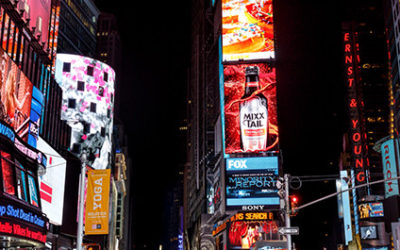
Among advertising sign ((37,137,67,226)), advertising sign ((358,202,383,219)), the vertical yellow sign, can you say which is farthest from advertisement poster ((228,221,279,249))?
advertising sign ((358,202,383,219))

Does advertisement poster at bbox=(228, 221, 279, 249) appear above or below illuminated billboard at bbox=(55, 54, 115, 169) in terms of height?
Result: below

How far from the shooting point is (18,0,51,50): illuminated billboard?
36719 mm

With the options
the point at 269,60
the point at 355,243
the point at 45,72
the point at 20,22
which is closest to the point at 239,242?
the point at 269,60

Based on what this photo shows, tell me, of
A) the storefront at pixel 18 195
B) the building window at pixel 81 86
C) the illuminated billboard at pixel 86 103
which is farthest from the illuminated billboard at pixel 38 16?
the building window at pixel 81 86

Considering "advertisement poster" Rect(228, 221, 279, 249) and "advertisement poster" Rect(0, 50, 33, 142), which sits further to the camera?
"advertisement poster" Rect(228, 221, 279, 249)

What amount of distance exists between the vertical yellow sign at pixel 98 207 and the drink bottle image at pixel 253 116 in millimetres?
18475

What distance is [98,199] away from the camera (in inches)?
1813

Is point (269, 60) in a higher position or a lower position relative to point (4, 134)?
higher

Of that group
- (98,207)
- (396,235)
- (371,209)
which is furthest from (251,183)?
(371,209)

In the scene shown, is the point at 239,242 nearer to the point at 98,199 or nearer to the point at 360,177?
the point at 98,199

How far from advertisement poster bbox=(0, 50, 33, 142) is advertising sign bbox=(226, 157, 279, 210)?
25952 millimetres

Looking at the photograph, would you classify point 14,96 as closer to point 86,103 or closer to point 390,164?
point 86,103

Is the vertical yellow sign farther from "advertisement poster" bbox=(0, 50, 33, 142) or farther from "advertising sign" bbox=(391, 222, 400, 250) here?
"advertising sign" bbox=(391, 222, 400, 250)

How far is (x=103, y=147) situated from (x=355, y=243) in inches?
2683
